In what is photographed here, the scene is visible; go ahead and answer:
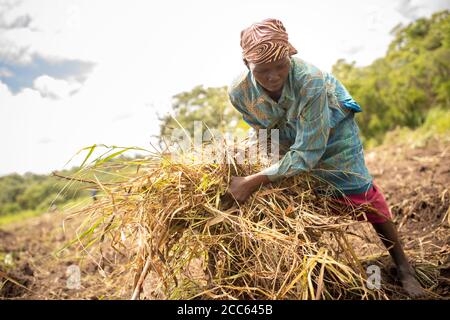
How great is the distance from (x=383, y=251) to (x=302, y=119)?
1172 mm

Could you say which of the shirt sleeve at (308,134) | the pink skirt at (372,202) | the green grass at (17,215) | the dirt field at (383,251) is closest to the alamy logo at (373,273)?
the dirt field at (383,251)

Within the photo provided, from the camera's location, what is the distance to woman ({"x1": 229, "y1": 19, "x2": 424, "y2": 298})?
1.84 m

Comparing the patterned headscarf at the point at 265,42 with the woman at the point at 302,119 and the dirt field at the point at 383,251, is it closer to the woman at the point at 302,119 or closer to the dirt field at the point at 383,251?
the woman at the point at 302,119

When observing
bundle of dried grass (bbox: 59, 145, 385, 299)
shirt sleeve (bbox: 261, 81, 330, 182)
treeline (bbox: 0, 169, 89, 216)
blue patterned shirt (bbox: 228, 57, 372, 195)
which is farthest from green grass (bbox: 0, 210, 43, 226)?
shirt sleeve (bbox: 261, 81, 330, 182)

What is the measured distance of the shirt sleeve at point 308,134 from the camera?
1937 mm

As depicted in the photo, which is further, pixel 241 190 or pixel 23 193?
pixel 23 193

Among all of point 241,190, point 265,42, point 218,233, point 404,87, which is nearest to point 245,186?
point 241,190

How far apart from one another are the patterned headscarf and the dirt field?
97 centimetres

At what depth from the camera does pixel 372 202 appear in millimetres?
2346

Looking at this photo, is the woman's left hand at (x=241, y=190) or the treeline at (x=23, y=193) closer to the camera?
the woman's left hand at (x=241, y=190)

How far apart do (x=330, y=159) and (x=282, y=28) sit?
28.0 inches

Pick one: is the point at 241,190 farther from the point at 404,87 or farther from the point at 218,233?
the point at 404,87

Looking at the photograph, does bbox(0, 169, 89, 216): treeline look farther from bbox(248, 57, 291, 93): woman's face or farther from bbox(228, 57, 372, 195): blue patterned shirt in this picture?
bbox(248, 57, 291, 93): woman's face

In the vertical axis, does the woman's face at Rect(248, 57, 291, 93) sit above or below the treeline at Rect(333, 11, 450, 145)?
below
